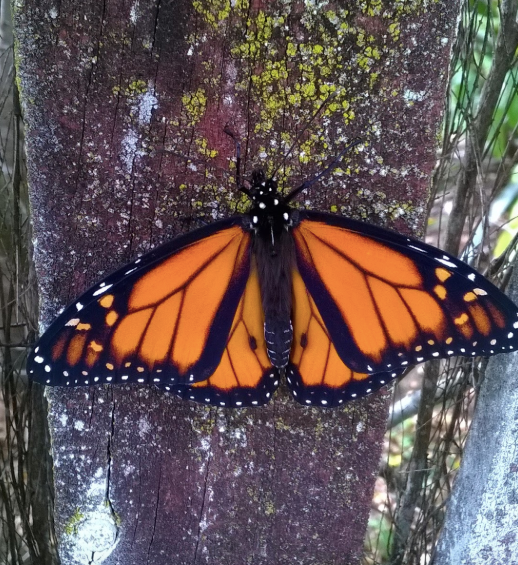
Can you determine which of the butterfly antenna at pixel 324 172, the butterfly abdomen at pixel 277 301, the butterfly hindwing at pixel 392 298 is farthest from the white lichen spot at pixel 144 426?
the butterfly antenna at pixel 324 172

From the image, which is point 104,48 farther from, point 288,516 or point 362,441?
point 288,516

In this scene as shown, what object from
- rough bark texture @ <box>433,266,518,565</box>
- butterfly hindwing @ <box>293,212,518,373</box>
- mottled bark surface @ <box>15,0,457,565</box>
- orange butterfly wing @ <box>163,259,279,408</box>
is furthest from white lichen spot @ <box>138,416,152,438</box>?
rough bark texture @ <box>433,266,518,565</box>

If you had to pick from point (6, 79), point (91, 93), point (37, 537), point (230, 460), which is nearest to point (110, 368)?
point (230, 460)

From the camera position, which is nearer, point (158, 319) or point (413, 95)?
point (413, 95)

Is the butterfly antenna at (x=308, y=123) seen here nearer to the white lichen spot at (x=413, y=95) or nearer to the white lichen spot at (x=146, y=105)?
the white lichen spot at (x=413, y=95)

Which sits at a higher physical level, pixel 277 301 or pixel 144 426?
A: pixel 277 301

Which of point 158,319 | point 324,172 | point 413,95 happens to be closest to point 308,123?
point 324,172

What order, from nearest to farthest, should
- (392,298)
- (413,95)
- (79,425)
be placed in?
(413,95)
(392,298)
(79,425)

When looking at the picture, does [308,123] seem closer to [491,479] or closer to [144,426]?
[144,426]

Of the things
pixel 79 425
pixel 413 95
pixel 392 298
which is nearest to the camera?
pixel 413 95
